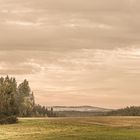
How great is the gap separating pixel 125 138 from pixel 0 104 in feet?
222

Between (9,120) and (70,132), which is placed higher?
(9,120)

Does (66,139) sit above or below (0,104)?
below

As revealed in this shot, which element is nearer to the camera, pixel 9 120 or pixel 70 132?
pixel 70 132

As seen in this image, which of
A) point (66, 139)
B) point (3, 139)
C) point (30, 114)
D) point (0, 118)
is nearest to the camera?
point (66, 139)

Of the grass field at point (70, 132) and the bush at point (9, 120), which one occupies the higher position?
the bush at point (9, 120)

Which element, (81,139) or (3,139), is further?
(3,139)

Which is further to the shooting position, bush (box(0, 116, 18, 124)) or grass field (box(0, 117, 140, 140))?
bush (box(0, 116, 18, 124))

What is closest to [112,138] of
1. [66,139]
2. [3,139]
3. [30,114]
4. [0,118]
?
[66,139]

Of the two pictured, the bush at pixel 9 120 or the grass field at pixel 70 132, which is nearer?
the grass field at pixel 70 132

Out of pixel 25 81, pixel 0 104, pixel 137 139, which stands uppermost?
pixel 25 81

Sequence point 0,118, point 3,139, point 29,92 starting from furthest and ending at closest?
1. point 29,92
2. point 0,118
3. point 3,139

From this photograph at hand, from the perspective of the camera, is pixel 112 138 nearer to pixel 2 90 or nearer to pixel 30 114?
pixel 2 90

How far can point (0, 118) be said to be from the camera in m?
116

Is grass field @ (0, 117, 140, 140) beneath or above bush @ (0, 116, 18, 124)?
beneath
